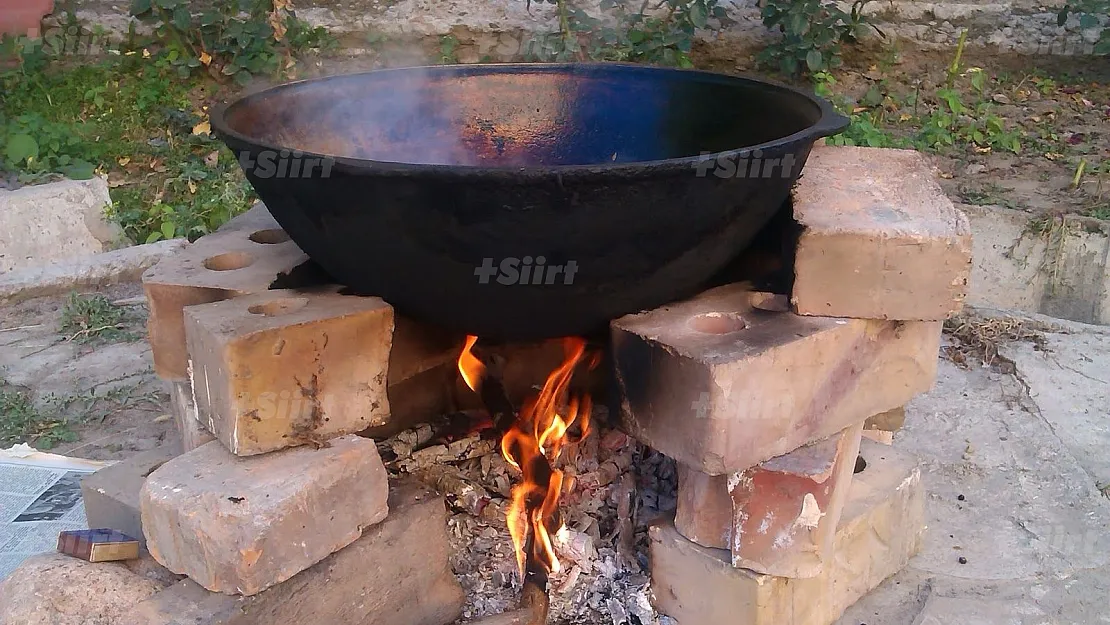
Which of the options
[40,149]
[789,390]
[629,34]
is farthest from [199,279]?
[629,34]

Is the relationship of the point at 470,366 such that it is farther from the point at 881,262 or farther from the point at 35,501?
the point at 35,501

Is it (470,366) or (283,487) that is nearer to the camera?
(283,487)

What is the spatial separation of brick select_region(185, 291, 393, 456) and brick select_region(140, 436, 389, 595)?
5 cm

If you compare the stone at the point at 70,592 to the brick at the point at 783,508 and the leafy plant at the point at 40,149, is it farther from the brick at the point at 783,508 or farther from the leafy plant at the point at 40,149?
the leafy plant at the point at 40,149

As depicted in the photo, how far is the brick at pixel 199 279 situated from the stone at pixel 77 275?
4.95ft

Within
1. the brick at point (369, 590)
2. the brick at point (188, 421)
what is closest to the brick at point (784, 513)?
the brick at point (369, 590)

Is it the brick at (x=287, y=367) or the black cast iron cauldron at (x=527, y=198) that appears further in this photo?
the brick at (x=287, y=367)

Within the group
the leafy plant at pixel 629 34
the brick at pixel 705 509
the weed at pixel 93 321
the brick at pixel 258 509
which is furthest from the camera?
the leafy plant at pixel 629 34

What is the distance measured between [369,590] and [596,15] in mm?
3935

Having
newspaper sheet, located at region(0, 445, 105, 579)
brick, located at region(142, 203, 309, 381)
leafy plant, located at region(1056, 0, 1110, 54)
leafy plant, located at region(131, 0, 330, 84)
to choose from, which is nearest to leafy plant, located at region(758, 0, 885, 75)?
leafy plant, located at region(1056, 0, 1110, 54)

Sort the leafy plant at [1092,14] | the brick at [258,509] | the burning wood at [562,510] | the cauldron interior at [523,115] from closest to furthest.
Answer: the brick at [258,509], the burning wood at [562,510], the cauldron interior at [523,115], the leafy plant at [1092,14]

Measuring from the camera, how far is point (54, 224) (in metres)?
4.06

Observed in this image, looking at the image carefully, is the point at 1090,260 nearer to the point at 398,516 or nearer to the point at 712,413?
the point at 712,413

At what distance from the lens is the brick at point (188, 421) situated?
5.84ft
